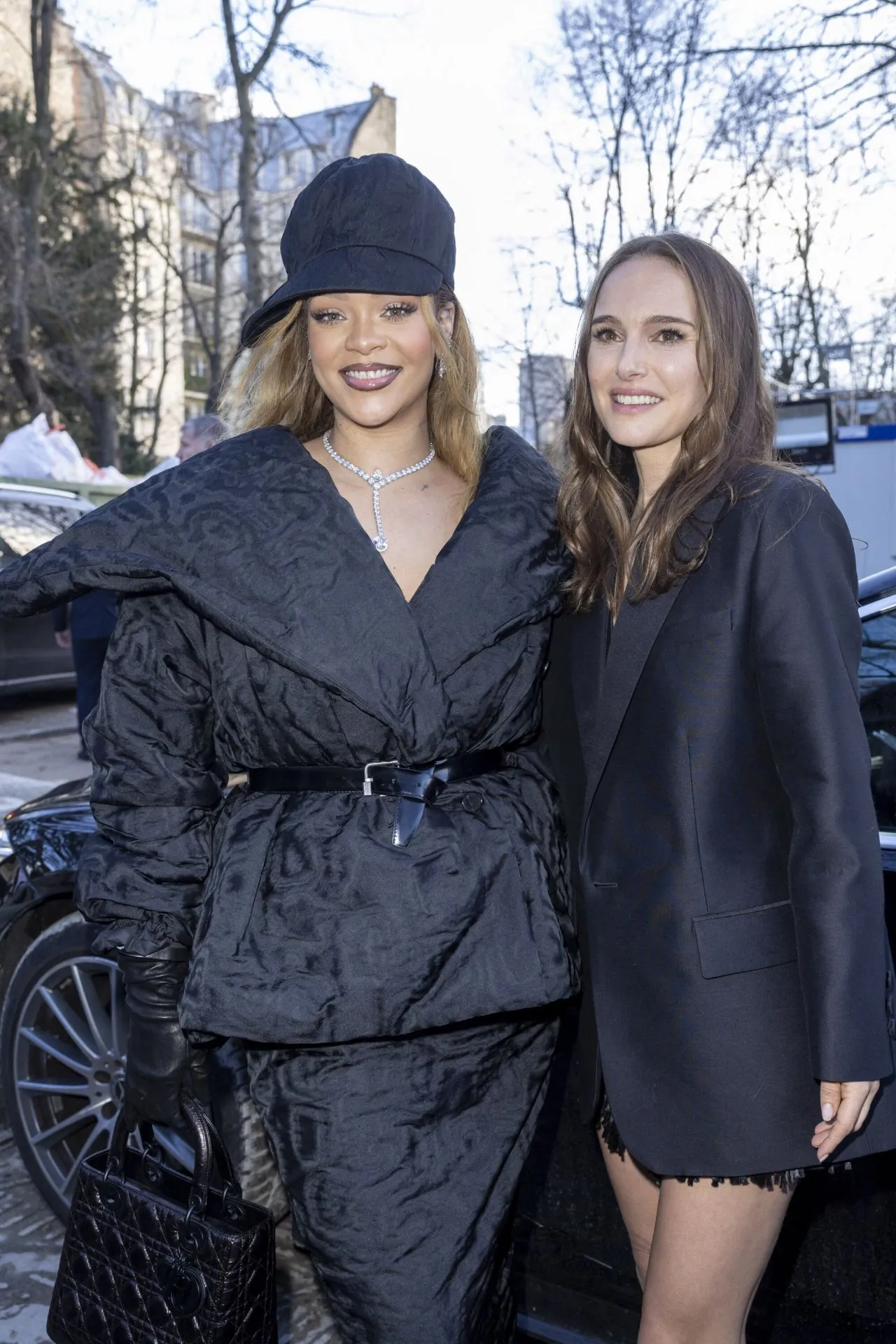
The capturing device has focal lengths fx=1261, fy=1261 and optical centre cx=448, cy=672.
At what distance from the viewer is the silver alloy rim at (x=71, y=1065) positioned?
2869 mm

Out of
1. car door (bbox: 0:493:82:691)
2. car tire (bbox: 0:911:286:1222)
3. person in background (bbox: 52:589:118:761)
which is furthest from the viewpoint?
car door (bbox: 0:493:82:691)

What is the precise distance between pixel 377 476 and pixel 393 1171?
1.08 m

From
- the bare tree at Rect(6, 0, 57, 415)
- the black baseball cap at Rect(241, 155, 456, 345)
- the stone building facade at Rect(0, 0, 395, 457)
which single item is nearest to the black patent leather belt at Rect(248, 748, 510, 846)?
the black baseball cap at Rect(241, 155, 456, 345)

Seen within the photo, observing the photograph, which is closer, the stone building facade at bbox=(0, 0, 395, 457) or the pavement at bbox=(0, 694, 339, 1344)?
the pavement at bbox=(0, 694, 339, 1344)

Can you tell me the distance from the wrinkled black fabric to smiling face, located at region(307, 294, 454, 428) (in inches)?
38.6

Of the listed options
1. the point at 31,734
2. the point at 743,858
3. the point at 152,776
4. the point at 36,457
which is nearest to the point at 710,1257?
the point at 743,858

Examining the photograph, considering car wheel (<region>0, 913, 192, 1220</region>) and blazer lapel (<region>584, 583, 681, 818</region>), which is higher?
blazer lapel (<region>584, 583, 681, 818</region>)

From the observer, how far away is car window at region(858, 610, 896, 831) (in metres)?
2.31

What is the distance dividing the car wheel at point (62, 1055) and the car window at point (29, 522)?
6.54 meters

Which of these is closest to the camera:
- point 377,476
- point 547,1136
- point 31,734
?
point 377,476

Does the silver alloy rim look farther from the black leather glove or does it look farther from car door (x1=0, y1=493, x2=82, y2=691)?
car door (x1=0, y1=493, x2=82, y2=691)

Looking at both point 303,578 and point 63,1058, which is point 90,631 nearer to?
point 63,1058

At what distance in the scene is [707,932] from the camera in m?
1.64

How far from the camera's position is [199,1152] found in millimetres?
1834
